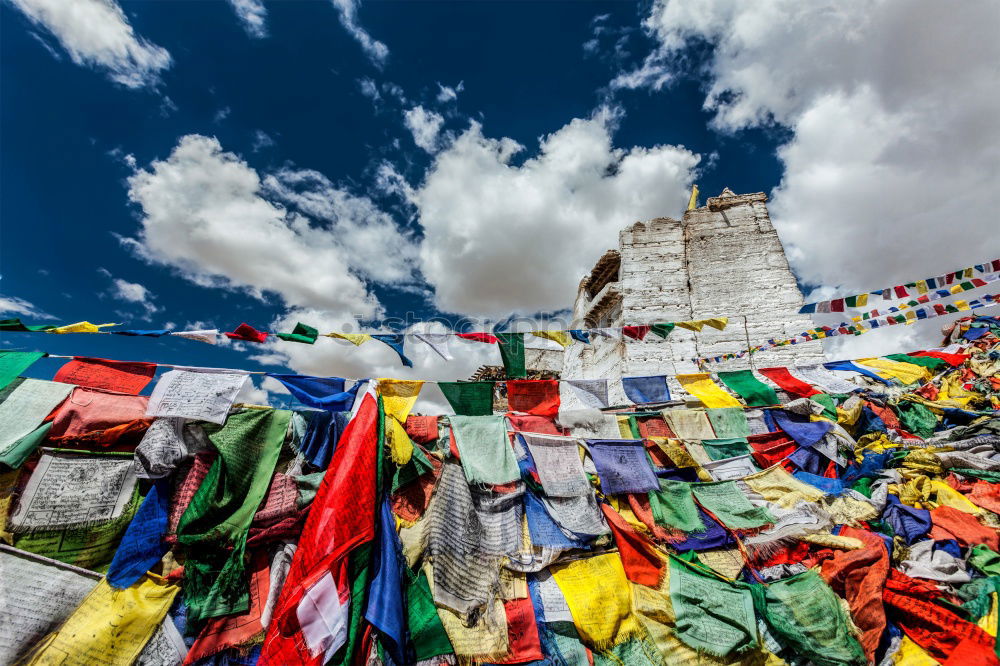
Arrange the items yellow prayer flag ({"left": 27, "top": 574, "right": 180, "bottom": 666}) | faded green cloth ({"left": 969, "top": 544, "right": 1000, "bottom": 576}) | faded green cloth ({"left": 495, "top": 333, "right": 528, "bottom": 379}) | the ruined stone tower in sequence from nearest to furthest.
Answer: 1. yellow prayer flag ({"left": 27, "top": 574, "right": 180, "bottom": 666})
2. faded green cloth ({"left": 969, "top": 544, "right": 1000, "bottom": 576})
3. faded green cloth ({"left": 495, "top": 333, "right": 528, "bottom": 379})
4. the ruined stone tower

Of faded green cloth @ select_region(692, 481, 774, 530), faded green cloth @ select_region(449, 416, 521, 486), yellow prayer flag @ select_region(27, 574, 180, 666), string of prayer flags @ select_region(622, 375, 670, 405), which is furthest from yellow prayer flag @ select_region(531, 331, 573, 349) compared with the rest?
yellow prayer flag @ select_region(27, 574, 180, 666)

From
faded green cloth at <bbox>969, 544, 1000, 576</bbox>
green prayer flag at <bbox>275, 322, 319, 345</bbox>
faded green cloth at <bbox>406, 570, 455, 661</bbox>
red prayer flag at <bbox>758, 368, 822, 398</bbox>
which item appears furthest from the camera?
red prayer flag at <bbox>758, 368, 822, 398</bbox>

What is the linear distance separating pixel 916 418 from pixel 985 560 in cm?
448

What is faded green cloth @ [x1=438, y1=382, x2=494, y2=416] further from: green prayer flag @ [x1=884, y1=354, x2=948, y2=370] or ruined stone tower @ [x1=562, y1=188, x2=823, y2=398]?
ruined stone tower @ [x1=562, y1=188, x2=823, y2=398]

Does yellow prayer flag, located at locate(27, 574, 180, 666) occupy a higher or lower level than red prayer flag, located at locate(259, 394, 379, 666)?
lower

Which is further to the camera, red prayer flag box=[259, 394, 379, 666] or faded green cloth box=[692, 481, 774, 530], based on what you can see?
faded green cloth box=[692, 481, 774, 530]

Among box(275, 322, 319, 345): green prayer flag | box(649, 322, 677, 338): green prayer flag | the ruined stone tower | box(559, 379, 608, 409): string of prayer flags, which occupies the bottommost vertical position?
box(559, 379, 608, 409): string of prayer flags

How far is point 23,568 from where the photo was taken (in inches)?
155

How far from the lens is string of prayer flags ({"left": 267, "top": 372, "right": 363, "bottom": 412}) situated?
6.30 meters

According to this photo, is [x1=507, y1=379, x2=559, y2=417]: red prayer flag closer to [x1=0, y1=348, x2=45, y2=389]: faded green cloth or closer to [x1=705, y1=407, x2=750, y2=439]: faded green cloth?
[x1=705, y1=407, x2=750, y2=439]: faded green cloth

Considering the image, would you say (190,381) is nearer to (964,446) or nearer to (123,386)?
(123,386)

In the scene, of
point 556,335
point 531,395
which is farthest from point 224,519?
point 556,335

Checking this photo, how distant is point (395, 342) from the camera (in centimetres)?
757

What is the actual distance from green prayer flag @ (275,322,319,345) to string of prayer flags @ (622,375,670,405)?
6.18m
